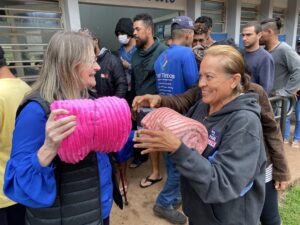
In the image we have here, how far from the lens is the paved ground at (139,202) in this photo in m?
2.75

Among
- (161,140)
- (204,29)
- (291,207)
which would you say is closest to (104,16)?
(204,29)

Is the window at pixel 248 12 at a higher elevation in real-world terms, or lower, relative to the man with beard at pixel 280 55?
higher

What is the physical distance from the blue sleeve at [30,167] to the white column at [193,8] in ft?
21.0

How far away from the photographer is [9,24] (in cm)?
435

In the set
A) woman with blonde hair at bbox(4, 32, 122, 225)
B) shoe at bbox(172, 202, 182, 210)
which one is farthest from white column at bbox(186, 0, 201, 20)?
woman with blonde hair at bbox(4, 32, 122, 225)

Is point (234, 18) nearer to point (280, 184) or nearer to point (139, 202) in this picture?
point (139, 202)

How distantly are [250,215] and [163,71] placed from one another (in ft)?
6.11

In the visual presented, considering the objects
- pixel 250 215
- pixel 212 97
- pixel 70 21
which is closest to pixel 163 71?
pixel 212 97

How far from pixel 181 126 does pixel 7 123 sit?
1.18 meters

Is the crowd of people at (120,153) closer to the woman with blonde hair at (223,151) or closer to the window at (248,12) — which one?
the woman with blonde hair at (223,151)

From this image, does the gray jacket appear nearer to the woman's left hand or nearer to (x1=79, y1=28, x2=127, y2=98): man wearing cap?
the woman's left hand

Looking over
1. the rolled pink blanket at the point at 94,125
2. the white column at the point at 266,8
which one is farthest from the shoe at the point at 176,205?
the white column at the point at 266,8

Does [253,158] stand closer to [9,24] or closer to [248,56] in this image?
[248,56]

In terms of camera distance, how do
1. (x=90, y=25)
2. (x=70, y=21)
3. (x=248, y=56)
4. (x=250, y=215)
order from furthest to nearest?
(x=90, y=25) < (x=70, y=21) < (x=248, y=56) < (x=250, y=215)
